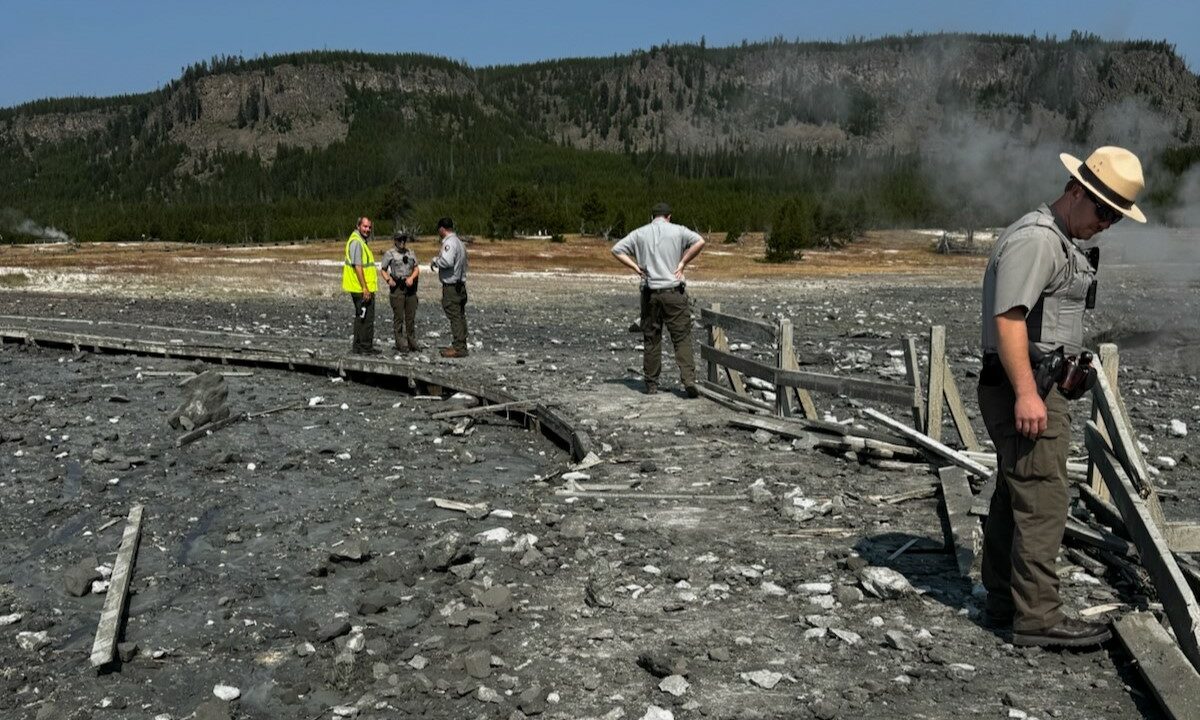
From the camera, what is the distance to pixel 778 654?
5109 mm

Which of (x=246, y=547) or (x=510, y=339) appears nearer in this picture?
(x=246, y=547)

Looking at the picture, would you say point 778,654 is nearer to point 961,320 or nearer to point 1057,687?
point 1057,687

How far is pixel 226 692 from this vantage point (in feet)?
16.8

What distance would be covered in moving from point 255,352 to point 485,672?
13463 mm

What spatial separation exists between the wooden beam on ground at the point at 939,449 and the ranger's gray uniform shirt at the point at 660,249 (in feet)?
10.3

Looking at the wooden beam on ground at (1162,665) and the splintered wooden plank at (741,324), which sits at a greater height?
the splintered wooden plank at (741,324)

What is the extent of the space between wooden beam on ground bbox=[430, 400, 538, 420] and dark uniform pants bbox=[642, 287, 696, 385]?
62.6 inches

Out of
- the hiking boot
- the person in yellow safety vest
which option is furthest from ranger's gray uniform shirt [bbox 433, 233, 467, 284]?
the hiking boot

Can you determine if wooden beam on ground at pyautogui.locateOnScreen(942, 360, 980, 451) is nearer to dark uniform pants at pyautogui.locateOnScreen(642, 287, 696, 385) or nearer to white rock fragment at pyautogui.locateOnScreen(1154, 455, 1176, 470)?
white rock fragment at pyautogui.locateOnScreen(1154, 455, 1176, 470)

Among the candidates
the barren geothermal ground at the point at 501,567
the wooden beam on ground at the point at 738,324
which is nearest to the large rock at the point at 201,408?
the barren geothermal ground at the point at 501,567

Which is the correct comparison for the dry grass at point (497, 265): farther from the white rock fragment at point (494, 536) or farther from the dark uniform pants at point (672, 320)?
the white rock fragment at point (494, 536)

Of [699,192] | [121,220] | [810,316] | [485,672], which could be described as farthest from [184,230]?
[485,672]

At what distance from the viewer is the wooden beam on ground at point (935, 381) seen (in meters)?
8.71

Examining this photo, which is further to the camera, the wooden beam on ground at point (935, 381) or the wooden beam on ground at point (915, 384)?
the wooden beam on ground at point (915, 384)
